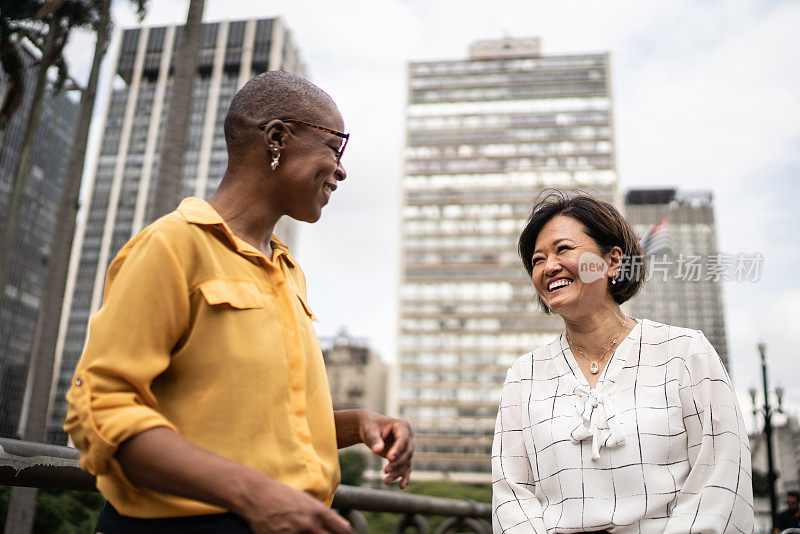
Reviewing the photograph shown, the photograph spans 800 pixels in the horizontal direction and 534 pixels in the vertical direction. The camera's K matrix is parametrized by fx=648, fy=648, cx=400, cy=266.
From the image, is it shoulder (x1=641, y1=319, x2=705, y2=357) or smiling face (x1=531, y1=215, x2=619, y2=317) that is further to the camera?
smiling face (x1=531, y1=215, x2=619, y2=317)

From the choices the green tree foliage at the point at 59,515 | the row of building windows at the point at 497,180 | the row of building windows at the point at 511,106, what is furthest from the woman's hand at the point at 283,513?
the row of building windows at the point at 511,106

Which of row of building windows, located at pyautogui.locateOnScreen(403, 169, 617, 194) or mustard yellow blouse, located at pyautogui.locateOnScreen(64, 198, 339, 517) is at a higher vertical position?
row of building windows, located at pyautogui.locateOnScreen(403, 169, 617, 194)

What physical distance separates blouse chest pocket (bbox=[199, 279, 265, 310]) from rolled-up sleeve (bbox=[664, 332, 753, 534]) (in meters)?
1.54

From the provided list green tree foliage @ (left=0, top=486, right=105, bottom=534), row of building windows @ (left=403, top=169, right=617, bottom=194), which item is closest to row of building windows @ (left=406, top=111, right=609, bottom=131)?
row of building windows @ (left=403, top=169, right=617, bottom=194)

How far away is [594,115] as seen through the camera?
287 ft

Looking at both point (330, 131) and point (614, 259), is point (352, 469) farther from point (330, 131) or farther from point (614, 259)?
point (330, 131)

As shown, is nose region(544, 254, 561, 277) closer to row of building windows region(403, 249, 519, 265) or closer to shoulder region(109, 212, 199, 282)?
shoulder region(109, 212, 199, 282)

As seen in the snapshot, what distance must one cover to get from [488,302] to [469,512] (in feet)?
261

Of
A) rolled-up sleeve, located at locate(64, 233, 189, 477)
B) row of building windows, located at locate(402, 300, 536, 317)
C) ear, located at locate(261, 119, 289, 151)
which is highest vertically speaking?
row of building windows, located at locate(402, 300, 536, 317)

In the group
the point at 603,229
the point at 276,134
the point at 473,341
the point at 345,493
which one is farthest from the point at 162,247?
the point at 473,341

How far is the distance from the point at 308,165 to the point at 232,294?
391 millimetres

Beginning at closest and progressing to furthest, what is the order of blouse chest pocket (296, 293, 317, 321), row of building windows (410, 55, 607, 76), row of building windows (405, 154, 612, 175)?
1. blouse chest pocket (296, 293, 317, 321)
2. row of building windows (405, 154, 612, 175)
3. row of building windows (410, 55, 607, 76)

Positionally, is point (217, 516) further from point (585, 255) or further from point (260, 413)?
point (585, 255)

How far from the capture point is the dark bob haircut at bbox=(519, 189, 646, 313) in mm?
2639
